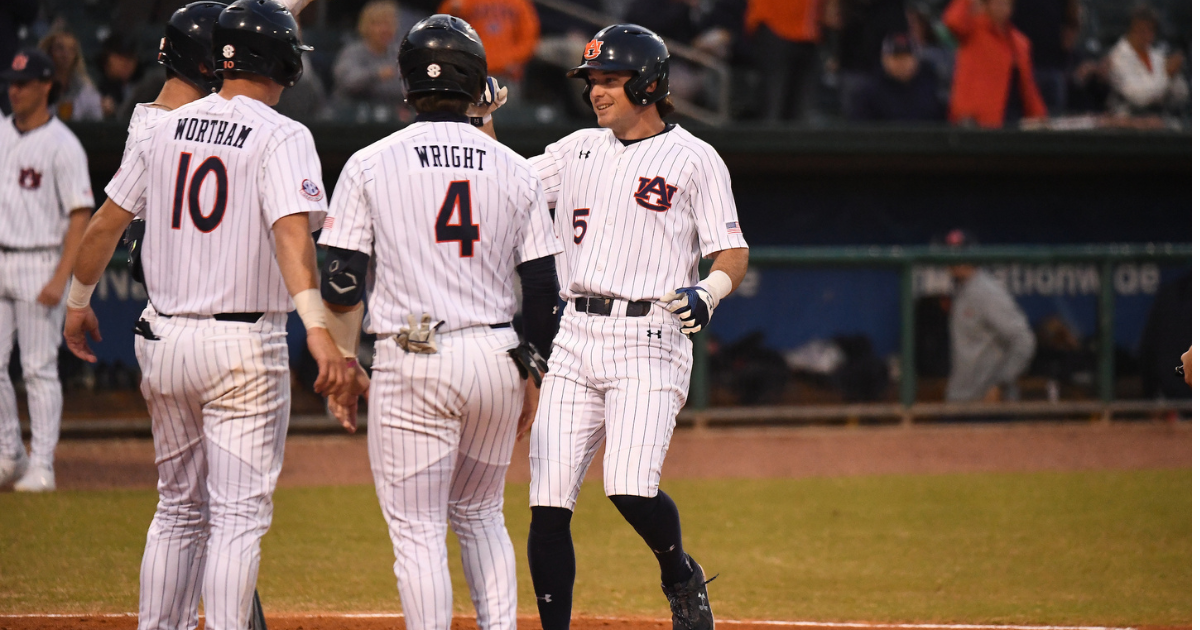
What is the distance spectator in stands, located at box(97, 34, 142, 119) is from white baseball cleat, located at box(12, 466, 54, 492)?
3.40m

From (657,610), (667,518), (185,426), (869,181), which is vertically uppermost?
(869,181)

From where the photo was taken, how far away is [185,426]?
10.9 feet

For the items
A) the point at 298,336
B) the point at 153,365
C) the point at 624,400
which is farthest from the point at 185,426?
the point at 298,336

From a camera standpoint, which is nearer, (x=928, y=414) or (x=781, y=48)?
(x=928, y=414)

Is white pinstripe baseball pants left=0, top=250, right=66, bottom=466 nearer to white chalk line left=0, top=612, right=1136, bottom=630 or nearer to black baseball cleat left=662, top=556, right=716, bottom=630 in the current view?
white chalk line left=0, top=612, right=1136, bottom=630

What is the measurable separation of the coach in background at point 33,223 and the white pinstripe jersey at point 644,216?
11.5ft

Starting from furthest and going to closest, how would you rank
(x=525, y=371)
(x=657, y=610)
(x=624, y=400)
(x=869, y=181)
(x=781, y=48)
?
(x=869, y=181) → (x=781, y=48) → (x=657, y=610) → (x=624, y=400) → (x=525, y=371)

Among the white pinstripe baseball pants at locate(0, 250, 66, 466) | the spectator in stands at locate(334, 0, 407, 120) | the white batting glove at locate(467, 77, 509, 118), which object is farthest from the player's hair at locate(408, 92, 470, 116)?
the spectator in stands at locate(334, 0, 407, 120)

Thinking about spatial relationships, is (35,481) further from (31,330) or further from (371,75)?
(371,75)

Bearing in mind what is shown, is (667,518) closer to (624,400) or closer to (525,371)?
(624,400)

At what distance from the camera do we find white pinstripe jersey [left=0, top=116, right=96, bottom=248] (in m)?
6.42

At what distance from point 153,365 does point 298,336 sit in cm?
566

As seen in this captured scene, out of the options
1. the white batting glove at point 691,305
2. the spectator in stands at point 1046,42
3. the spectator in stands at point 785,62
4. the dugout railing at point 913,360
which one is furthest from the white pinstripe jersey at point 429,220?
the spectator in stands at point 1046,42

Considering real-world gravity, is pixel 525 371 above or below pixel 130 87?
below
